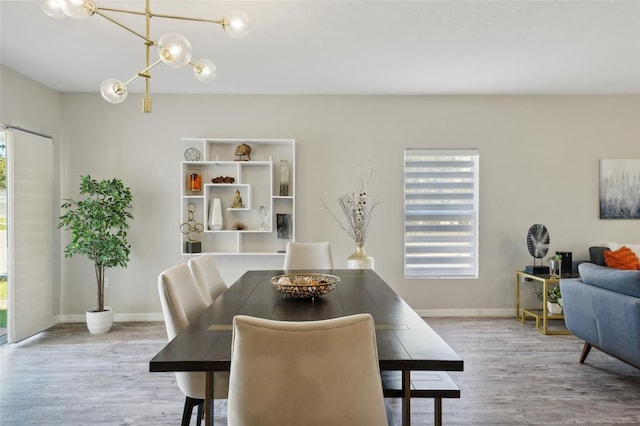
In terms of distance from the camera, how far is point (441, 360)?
132 cm

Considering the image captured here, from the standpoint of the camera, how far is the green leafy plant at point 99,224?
4062 millimetres

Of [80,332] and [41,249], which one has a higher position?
[41,249]

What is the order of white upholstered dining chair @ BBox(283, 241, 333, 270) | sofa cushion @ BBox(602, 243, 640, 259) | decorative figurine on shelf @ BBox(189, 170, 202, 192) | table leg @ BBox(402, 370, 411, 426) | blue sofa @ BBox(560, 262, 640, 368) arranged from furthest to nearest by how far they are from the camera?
decorative figurine on shelf @ BBox(189, 170, 202, 192)
sofa cushion @ BBox(602, 243, 640, 259)
white upholstered dining chair @ BBox(283, 241, 333, 270)
blue sofa @ BBox(560, 262, 640, 368)
table leg @ BBox(402, 370, 411, 426)

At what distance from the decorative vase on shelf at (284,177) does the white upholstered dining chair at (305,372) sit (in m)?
3.44

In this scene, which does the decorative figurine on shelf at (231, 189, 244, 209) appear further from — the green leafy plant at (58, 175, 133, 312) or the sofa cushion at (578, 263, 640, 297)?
the sofa cushion at (578, 263, 640, 297)

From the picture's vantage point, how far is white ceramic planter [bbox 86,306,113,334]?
4.12m

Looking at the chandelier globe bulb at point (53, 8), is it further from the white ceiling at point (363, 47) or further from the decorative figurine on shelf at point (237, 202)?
the decorative figurine on shelf at point (237, 202)

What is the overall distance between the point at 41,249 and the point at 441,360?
4.40 m

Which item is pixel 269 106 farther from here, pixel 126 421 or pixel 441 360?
pixel 441 360

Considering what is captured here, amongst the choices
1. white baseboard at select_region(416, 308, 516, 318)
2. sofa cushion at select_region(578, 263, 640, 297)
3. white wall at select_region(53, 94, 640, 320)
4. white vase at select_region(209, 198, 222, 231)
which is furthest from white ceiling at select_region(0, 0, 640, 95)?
white baseboard at select_region(416, 308, 516, 318)

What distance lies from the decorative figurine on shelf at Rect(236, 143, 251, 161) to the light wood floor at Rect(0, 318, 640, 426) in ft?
6.75

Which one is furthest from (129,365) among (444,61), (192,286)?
(444,61)

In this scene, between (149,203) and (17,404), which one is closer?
(17,404)

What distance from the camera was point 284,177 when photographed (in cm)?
452
